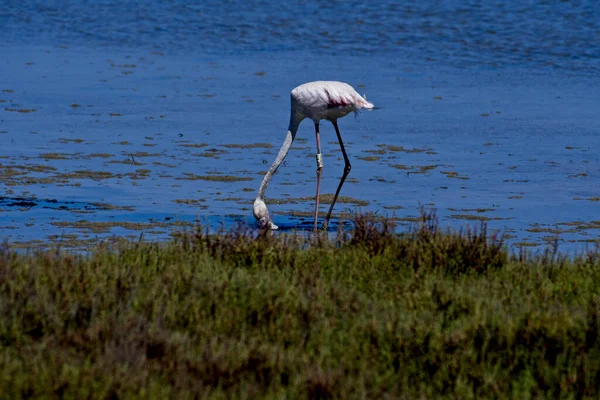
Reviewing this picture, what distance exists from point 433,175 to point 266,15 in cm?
1611

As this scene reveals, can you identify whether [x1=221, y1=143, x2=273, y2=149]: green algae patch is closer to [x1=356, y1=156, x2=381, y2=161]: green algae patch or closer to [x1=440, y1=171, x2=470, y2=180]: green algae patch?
[x1=356, y1=156, x2=381, y2=161]: green algae patch

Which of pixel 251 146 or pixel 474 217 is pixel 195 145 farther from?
pixel 474 217

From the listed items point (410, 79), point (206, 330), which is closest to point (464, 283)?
point (206, 330)

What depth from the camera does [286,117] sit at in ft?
52.5

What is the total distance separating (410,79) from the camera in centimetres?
1983

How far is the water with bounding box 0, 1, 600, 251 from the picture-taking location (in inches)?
430

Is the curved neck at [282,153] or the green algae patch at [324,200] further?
the green algae patch at [324,200]

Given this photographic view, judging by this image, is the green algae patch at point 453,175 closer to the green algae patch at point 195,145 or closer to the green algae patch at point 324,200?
the green algae patch at point 324,200

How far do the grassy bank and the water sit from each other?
4.34ft

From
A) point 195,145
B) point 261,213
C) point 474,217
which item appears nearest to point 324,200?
point 261,213

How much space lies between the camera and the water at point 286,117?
10.9 m

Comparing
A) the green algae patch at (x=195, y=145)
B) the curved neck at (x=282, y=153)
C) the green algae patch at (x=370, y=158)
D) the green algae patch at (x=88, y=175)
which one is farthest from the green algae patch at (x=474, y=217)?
the green algae patch at (x=195, y=145)

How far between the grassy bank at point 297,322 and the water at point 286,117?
4.34 ft

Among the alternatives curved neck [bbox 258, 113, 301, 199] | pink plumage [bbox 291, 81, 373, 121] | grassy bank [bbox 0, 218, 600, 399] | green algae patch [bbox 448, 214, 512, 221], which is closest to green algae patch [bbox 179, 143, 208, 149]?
curved neck [bbox 258, 113, 301, 199]
